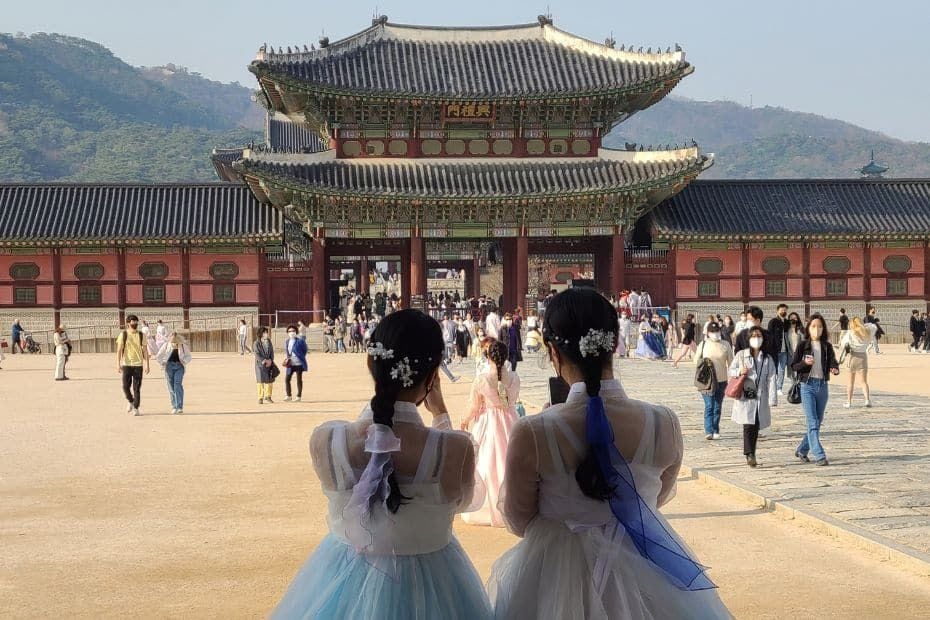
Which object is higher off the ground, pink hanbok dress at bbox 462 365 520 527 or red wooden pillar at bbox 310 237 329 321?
red wooden pillar at bbox 310 237 329 321

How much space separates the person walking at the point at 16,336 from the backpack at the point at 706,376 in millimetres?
28530

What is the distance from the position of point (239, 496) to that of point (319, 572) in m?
6.57

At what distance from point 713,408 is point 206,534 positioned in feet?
23.4

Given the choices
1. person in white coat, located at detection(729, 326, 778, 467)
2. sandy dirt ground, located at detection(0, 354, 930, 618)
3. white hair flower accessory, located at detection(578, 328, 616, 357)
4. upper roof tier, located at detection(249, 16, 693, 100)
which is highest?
upper roof tier, located at detection(249, 16, 693, 100)

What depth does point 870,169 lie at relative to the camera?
72.5 m

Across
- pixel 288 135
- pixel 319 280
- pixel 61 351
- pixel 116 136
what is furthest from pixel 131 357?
pixel 116 136

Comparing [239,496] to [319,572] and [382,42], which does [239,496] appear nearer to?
[319,572]

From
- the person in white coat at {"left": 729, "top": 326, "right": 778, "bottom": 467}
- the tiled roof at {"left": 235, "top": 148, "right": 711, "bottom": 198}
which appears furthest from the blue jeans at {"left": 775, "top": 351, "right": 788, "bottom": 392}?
the tiled roof at {"left": 235, "top": 148, "right": 711, "bottom": 198}

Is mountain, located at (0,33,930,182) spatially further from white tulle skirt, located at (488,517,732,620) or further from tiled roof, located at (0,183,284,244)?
white tulle skirt, located at (488,517,732,620)

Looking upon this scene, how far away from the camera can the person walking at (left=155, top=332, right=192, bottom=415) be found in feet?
58.6

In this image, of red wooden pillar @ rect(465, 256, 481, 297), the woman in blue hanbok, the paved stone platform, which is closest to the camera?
the woman in blue hanbok

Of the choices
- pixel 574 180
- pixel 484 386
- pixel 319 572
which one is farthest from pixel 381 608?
pixel 574 180

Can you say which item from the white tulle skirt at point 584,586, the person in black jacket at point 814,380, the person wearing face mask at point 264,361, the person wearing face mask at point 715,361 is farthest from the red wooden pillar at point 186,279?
the white tulle skirt at point 584,586

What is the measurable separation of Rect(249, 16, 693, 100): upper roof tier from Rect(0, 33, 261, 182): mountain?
8271 centimetres
